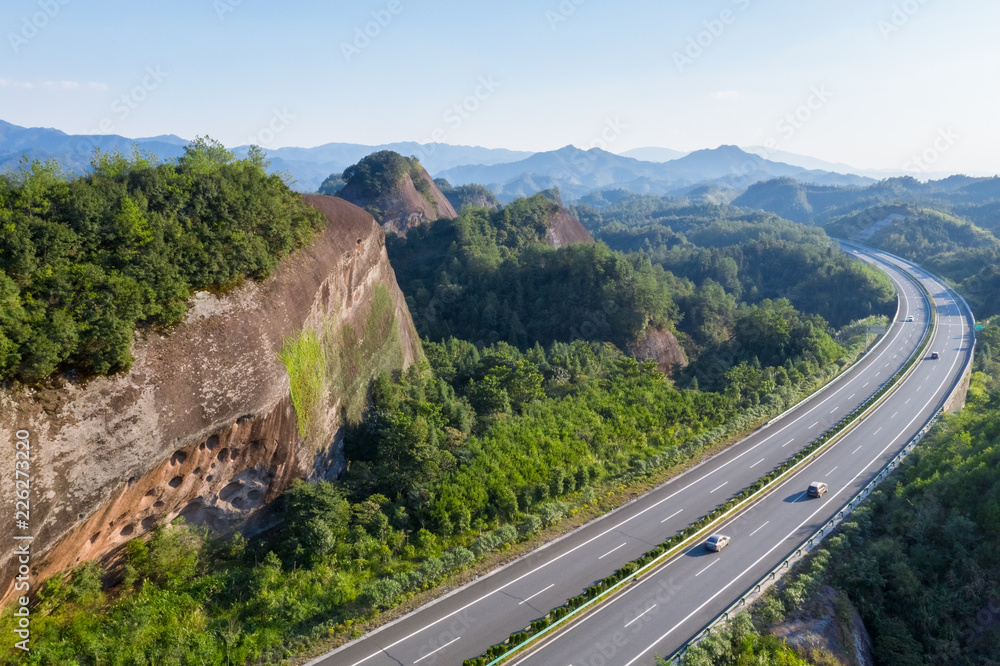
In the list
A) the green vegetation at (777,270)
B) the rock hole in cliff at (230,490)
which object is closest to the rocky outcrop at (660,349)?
the green vegetation at (777,270)

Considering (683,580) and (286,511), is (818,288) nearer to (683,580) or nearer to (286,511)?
(683,580)

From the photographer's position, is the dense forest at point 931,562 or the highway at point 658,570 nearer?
the highway at point 658,570

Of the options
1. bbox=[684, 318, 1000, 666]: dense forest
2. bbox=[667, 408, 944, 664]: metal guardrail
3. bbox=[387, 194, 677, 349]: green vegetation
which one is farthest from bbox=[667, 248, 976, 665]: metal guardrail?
bbox=[387, 194, 677, 349]: green vegetation

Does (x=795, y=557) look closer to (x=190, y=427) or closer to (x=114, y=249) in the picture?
(x=190, y=427)

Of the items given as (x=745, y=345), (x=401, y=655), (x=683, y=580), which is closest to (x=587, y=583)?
(x=683, y=580)

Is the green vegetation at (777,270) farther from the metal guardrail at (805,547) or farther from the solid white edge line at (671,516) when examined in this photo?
the solid white edge line at (671,516)
